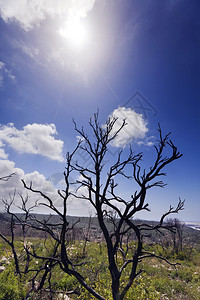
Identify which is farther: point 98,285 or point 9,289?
point 9,289

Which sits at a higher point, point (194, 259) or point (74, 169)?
point (74, 169)

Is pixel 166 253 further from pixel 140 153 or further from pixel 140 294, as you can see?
pixel 140 153

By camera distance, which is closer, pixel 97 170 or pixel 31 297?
pixel 97 170

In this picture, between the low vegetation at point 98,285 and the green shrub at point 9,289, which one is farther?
the green shrub at point 9,289

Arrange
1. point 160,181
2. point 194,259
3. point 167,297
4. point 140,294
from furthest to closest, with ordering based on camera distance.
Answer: point 194,259, point 167,297, point 140,294, point 160,181

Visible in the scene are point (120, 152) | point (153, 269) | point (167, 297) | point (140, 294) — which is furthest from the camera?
point (153, 269)

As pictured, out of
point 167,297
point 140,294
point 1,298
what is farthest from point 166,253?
point 1,298

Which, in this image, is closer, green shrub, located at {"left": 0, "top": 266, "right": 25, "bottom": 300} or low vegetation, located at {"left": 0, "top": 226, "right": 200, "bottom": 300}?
low vegetation, located at {"left": 0, "top": 226, "right": 200, "bottom": 300}

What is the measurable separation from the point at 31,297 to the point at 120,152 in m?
8.43

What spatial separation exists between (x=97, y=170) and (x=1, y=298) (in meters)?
6.99

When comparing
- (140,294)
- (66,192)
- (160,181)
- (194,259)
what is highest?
(160,181)

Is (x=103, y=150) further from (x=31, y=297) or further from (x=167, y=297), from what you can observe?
(x=167, y=297)

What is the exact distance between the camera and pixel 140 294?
6020mm

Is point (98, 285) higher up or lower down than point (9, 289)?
higher up
